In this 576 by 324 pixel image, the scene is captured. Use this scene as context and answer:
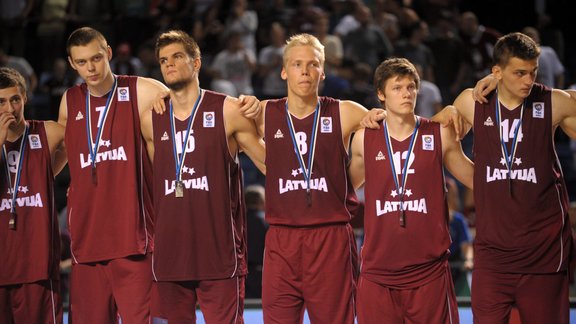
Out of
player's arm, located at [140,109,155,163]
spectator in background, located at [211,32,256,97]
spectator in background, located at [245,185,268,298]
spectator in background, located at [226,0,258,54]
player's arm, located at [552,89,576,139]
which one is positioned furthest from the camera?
spectator in background, located at [226,0,258,54]

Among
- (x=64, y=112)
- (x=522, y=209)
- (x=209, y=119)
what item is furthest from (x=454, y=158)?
(x=64, y=112)

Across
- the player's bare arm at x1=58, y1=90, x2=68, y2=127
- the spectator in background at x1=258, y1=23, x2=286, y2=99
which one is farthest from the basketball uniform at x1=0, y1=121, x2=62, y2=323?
the spectator in background at x1=258, y1=23, x2=286, y2=99

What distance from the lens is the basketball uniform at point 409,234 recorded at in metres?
5.12

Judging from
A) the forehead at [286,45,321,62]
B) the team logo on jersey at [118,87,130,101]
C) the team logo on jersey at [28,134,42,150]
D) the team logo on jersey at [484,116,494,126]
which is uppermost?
the forehead at [286,45,321,62]

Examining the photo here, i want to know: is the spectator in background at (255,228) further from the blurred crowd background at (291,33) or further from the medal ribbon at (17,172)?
the medal ribbon at (17,172)

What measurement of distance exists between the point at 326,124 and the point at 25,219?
5.89 ft

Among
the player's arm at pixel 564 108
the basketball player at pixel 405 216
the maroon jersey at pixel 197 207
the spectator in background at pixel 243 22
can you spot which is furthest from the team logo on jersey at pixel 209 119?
the spectator in background at pixel 243 22

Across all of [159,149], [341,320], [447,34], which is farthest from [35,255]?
[447,34]

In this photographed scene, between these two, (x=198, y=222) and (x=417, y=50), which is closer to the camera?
(x=198, y=222)

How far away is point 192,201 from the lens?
17.4 ft

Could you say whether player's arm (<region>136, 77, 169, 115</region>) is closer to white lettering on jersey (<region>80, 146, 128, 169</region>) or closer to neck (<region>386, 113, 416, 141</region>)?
white lettering on jersey (<region>80, 146, 128, 169</region>)

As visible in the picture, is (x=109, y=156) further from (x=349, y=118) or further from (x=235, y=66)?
(x=235, y=66)

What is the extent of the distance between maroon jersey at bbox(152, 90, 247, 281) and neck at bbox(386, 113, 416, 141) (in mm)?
914

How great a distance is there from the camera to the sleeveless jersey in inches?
202
